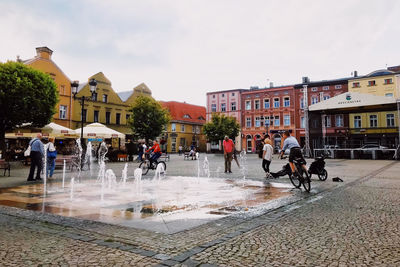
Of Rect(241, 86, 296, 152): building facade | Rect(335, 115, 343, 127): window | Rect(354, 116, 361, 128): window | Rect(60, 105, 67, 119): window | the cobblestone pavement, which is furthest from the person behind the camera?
Rect(241, 86, 296, 152): building facade

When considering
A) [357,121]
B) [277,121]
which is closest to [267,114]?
[277,121]

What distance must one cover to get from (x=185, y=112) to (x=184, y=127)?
14.6 ft

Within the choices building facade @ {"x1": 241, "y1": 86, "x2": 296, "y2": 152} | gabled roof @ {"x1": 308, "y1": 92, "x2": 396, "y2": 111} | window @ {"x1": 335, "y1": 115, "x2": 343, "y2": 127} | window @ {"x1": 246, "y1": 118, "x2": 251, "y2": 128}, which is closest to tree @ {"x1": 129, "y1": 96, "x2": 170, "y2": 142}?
gabled roof @ {"x1": 308, "y1": 92, "x2": 396, "y2": 111}

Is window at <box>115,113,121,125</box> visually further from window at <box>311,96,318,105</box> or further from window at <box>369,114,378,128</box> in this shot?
window at <box>369,114,378,128</box>

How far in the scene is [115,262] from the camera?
3234mm

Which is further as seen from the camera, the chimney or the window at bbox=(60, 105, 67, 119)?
the window at bbox=(60, 105, 67, 119)

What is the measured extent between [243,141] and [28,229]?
5236 cm

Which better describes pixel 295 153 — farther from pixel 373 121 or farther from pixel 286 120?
pixel 286 120

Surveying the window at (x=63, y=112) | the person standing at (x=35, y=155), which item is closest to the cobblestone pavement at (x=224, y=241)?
the person standing at (x=35, y=155)

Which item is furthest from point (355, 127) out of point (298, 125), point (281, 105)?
point (281, 105)

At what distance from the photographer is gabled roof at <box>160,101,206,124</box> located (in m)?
62.1

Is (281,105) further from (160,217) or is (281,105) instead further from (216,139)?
(160,217)

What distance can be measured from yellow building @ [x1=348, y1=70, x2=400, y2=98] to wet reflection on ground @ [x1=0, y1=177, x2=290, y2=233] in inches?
1631

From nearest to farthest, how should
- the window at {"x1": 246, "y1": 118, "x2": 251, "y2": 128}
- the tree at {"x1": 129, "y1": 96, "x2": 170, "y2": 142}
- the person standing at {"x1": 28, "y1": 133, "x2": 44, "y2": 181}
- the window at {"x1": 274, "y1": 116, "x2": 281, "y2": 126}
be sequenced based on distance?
1. the person standing at {"x1": 28, "y1": 133, "x2": 44, "y2": 181}
2. the tree at {"x1": 129, "y1": 96, "x2": 170, "y2": 142}
3. the window at {"x1": 274, "y1": 116, "x2": 281, "y2": 126}
4. the window at {"x1": 246, "y1": 118, "x2": 251, "y2": 128}
